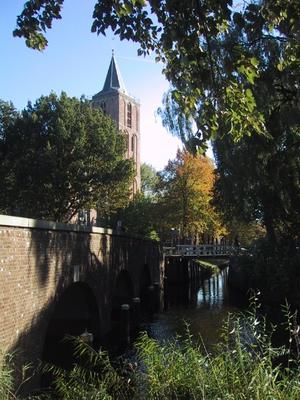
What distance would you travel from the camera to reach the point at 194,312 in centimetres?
2630

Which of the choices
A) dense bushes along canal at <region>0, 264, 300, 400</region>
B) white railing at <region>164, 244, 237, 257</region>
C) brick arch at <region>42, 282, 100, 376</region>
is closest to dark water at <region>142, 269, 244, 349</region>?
brick arch at <region>42, 282, 100, 376</region>

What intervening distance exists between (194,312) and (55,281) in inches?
589

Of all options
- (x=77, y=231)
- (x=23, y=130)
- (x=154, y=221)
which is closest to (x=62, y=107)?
(x=23, y=130)

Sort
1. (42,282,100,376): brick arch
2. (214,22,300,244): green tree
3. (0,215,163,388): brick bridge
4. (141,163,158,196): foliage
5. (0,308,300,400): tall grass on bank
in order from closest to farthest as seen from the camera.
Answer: (0,308,300,400): tall grass on bank
(0,215,163,388): brick bridge
(42,282,100,376): brick arch
(214,22,300,244): green tree
(141,163,158,196): foliage

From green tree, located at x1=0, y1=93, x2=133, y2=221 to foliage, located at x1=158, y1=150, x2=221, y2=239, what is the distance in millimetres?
9236

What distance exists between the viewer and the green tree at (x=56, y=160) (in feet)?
108

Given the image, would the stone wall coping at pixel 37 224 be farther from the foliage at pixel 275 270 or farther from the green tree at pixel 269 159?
the foliage at pixel 275 270

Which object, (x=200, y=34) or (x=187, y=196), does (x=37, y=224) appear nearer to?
(x=200, y=34)

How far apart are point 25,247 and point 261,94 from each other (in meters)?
9.86

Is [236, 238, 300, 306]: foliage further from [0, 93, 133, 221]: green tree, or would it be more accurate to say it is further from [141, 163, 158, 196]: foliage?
[141, 163, 158, 196]: foliage

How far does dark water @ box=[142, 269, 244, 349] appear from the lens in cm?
1947

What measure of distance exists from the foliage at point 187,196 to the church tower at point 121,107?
23.4 metres

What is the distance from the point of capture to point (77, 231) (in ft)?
47.1

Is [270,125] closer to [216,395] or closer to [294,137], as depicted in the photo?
[294,137]
